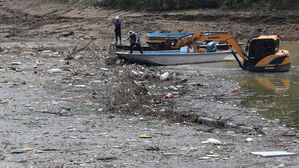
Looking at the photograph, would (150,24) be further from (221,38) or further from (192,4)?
(221,38)

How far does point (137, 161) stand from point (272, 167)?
67.2 inches

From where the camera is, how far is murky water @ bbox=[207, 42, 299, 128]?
9652 mm

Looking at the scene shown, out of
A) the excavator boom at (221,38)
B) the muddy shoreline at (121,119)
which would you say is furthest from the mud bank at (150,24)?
the muddy shoreline at (121,119)

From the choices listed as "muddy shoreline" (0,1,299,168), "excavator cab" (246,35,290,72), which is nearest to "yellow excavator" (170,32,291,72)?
"excavator cab" (246,35,290,72)

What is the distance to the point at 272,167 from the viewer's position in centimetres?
555

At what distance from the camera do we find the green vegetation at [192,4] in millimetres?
29719

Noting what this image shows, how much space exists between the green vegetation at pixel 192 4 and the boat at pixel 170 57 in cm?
1164

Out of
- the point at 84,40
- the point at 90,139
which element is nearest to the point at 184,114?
the point at 90,139

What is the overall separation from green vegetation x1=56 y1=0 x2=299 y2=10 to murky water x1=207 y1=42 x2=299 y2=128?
11.8m

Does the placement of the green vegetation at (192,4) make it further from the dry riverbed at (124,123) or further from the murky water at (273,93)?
the dry riverbed at (124,123)

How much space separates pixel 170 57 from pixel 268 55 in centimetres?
417

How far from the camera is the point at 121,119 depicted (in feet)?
27.9

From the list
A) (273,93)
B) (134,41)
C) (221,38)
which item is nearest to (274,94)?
(273,93)

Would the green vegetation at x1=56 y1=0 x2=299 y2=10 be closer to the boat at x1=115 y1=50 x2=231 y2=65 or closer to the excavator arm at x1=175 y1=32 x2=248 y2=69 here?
the boat at x1=115 y1=50 x2=231 y2=65
